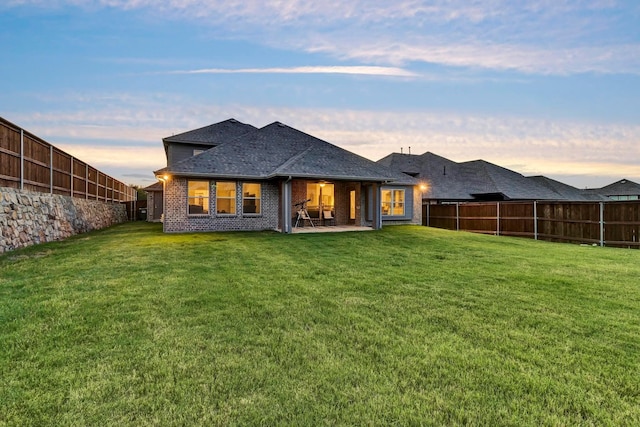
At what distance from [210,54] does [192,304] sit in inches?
523

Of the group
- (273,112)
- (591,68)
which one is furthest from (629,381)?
(273,112)

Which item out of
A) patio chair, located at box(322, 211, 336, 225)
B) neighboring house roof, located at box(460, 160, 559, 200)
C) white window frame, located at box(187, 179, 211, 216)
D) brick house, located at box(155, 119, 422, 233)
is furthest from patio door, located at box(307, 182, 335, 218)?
neighboring house roof, located at box(460, 160, 559, 200)

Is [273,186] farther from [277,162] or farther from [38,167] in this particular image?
[38,167]

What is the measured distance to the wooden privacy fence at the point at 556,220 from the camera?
11.6m

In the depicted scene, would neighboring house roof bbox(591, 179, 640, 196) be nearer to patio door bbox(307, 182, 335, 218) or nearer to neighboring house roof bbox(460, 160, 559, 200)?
neighboring house roof bbox(460, 160, 559, 200)

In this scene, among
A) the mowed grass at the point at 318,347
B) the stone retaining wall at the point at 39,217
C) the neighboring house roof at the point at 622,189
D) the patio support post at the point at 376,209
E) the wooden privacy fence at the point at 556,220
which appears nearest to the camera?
the mowed grass at the point at 318,347

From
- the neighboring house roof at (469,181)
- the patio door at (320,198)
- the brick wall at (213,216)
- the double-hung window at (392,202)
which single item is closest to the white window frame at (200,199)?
the brick wall at (213,216)

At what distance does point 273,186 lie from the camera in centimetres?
1520

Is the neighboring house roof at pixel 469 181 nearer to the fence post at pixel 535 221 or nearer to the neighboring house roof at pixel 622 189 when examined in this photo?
the fence post at pixel 535 221

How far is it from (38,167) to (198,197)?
541cm

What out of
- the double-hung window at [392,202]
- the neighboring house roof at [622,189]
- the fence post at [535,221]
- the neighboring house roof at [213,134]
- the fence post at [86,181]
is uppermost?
the neighboring house roof at [213,134]

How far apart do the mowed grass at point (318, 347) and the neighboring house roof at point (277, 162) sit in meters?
8.03

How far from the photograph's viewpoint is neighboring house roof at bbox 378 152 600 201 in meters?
24.5

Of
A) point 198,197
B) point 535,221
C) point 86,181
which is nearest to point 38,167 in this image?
point 198,197
